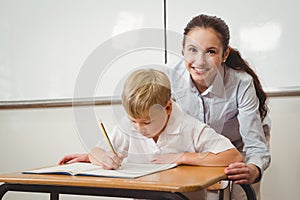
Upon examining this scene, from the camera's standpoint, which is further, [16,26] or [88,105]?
[16,26]

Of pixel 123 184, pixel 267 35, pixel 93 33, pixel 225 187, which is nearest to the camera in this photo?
pixel 123 184

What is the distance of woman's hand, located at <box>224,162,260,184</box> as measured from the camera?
1.22 metres

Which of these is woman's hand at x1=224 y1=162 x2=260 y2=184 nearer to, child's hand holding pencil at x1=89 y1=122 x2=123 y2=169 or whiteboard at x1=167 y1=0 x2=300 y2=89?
child's hand holding pencil at x1=89 y1=122 x2=123 y2=169

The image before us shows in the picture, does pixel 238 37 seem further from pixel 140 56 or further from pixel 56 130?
pixel 56 130

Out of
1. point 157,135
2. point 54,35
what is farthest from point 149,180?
point 54,35

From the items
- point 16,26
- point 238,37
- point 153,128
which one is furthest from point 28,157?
point 153,128

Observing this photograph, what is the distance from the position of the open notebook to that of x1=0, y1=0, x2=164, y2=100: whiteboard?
0.95 m

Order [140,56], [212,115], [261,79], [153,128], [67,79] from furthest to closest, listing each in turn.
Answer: [67,79] < [261,79] < [212,115] < [140,56] < [153,128]

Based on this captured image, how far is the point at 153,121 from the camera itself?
49.4 inches

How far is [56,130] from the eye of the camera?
2408 mm

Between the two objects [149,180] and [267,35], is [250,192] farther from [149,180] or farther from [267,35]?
[267,35]

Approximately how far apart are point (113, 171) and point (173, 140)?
24cm

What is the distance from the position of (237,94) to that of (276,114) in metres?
0.50

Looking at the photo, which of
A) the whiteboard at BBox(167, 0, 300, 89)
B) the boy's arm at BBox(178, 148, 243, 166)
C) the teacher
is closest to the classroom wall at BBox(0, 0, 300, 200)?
the whiteboard at BBox(167, 0, 300, 89)
